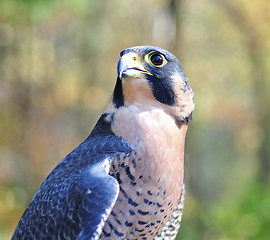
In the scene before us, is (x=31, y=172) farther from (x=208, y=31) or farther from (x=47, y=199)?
(x=208, y=31)

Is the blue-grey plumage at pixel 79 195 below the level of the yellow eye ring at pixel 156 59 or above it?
below

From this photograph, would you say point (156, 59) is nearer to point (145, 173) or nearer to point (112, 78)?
point (145, 173)

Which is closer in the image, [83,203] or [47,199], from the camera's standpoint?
[83,203]

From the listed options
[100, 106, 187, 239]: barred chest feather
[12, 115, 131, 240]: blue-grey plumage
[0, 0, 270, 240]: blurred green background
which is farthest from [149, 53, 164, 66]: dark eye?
[0, 0, 270, 240]: blurred green background

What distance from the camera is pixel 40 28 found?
8.78m

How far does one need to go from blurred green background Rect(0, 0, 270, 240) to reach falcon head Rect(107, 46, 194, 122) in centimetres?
398

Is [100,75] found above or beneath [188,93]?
above

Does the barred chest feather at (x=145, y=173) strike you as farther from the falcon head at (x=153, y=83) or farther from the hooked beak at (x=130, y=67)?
the hooked beak at (x=130, y=67)

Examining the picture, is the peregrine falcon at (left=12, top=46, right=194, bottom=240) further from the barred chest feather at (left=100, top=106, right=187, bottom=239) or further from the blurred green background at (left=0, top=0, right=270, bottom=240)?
the blurred green background at (left=0, top=0, right=270, bottom=240)

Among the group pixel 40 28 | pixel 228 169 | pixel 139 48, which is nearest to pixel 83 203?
pixel 139 48

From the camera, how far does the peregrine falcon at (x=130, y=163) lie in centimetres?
202

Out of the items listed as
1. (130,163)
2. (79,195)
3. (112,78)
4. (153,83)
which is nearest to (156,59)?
(153,83)

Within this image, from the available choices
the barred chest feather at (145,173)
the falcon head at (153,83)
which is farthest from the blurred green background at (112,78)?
the barred chest feather at (145,173)

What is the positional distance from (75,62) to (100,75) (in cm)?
104
